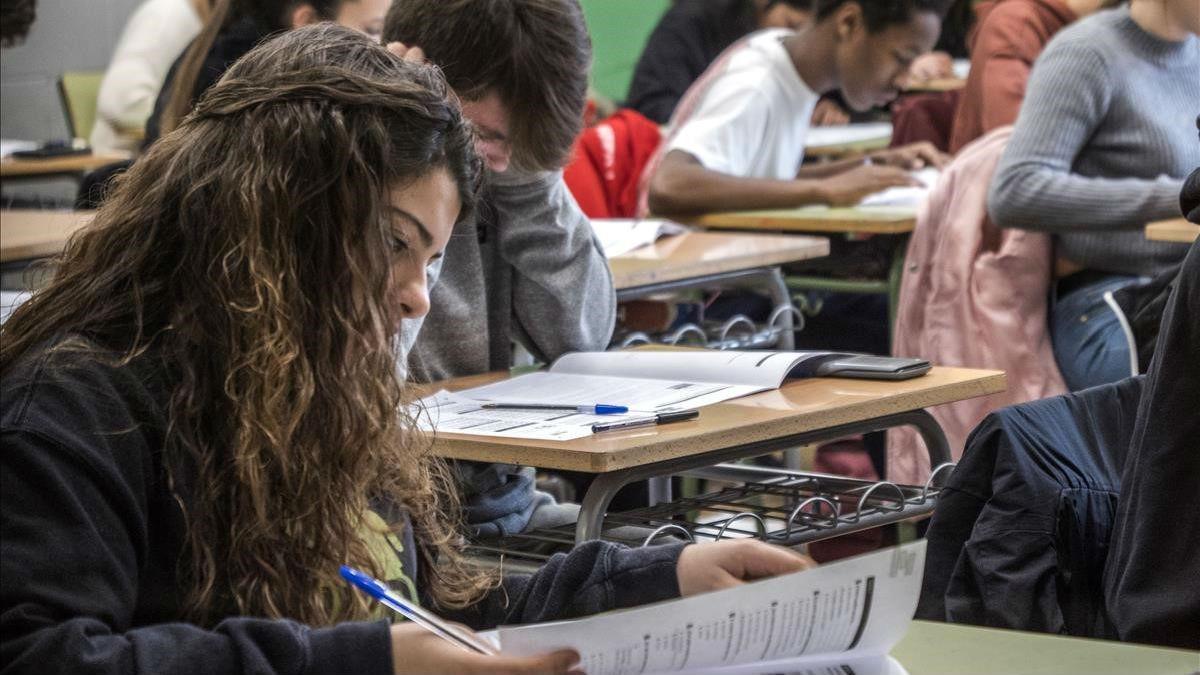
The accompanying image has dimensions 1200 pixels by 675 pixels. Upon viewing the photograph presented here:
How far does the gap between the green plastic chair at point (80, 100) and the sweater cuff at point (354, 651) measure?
5103 mm

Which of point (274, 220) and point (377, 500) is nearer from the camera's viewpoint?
point (274, 220)

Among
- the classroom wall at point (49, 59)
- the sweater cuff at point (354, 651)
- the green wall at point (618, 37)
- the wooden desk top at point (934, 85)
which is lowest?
the green wall at point (618, 37)

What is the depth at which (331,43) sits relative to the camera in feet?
3.91

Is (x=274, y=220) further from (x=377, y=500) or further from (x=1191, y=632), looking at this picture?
(x=1191, y=632)

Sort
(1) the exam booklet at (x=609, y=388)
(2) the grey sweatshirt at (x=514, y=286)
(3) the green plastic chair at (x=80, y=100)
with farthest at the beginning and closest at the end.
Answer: (3) the green plastic chair at (x=80, y=100), (2) the grey sweatshirt at (x=514, y=286), (1) the exam booklet at (x=609, y=388)

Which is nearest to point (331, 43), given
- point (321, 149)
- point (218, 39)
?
point (321, 149)

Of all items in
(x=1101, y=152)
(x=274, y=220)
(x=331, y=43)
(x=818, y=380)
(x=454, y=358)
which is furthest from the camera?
(x=1101, y=152)

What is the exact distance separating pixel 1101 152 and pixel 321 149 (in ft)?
8.06

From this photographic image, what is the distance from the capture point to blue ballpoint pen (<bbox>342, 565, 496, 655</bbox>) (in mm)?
954

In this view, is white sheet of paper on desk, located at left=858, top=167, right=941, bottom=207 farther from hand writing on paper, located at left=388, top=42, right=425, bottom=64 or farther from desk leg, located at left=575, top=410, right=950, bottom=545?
hand writing on paper, located at left=388, top=42, right=425, bottom=64

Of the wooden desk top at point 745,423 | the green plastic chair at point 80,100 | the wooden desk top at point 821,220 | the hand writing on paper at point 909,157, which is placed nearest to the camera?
the wooden desk top at point 745,423

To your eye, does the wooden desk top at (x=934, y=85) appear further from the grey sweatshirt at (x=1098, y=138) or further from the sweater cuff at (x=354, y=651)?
the sweater cuff at (x=354, y=651)

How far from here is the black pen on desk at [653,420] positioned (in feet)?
5.94

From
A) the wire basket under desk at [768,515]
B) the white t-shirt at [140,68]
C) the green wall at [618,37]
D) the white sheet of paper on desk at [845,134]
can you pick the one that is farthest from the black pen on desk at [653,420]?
the green wall at [618,37]
